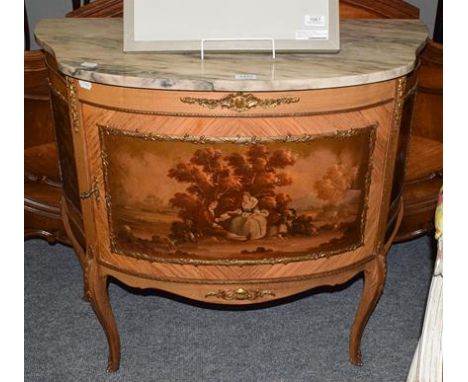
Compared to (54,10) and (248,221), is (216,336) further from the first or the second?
(54,10)

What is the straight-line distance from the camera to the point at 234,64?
6.63 ft

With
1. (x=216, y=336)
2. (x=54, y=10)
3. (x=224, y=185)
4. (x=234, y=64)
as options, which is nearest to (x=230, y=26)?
(x=234, y=64)

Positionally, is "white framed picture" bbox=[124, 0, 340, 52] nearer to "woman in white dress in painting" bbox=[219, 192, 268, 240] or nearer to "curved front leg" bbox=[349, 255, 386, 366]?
"woman in white dress in painting" bbox=[219, 192, 268, 240]

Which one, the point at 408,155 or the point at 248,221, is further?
the point at 408,155

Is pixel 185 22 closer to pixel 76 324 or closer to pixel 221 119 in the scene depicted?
pixel 221 119

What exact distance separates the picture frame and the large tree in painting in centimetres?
32

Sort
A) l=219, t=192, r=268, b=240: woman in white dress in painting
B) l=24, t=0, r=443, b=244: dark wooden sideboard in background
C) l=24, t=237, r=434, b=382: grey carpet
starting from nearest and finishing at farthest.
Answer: l=219, t=192, r=268, b=240: woman in white dress in painting → l=24, t=237, r=434, b=382: grey carpet → l=24, t=0, r=443, b=244: dark wooden sideboard in background

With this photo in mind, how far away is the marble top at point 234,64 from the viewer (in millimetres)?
1891

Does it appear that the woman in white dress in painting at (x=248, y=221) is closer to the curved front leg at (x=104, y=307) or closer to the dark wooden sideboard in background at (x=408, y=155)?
the curved front leg at (x=104, y=307)

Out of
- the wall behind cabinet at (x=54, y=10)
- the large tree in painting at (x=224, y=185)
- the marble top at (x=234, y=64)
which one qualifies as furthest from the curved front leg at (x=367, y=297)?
the wall behind cabinet at (x=54, y=10)

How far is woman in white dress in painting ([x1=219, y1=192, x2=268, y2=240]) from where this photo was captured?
2049mm

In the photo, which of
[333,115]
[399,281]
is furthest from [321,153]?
[399,281]

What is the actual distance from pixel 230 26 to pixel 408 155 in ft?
3.25

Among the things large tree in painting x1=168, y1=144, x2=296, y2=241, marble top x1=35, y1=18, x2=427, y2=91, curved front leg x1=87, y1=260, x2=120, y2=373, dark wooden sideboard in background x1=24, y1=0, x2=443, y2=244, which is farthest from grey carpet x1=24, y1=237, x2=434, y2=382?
marble top x1=35, y1=18, x2=427, y2=91
